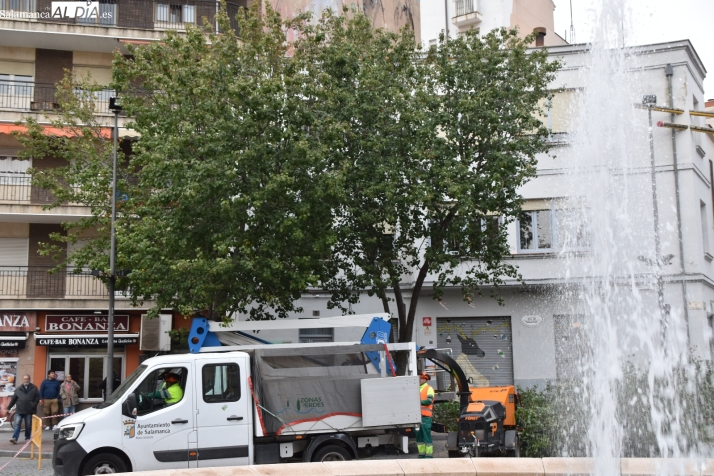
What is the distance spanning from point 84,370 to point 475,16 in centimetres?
2609

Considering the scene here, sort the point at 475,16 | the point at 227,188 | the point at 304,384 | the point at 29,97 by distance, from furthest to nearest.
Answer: the point at 475,16 < the point at 29,97 < the point at 227,188 < the point at 304,384

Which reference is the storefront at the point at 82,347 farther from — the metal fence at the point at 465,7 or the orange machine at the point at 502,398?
the metal fence at the point at 465,7

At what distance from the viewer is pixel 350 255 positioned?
20344 mm

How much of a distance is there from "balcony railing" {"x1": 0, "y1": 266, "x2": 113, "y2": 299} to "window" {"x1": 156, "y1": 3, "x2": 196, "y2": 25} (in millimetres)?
9777

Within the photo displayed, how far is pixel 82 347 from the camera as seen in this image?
87.2ft

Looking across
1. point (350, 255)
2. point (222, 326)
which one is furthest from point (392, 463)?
point (350, 255)

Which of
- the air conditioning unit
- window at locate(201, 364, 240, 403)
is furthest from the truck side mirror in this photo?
the air conditioning unit

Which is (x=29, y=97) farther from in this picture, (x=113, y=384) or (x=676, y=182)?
(x=676, y=182)

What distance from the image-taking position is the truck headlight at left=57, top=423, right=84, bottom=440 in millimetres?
12484

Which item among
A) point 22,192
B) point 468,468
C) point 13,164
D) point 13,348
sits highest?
point 13,164

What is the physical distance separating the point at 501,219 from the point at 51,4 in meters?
17.4

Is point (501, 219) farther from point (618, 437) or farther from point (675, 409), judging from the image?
point (618, 437)

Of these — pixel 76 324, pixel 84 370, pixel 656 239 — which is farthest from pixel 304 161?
pixel 84 370

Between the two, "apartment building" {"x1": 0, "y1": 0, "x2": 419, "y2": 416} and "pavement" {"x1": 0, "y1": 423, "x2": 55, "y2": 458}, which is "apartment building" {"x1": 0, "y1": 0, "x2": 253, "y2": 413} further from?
"pavement" {"x1": 0, "y1": 423, "x2": 55, "y2": 458}
